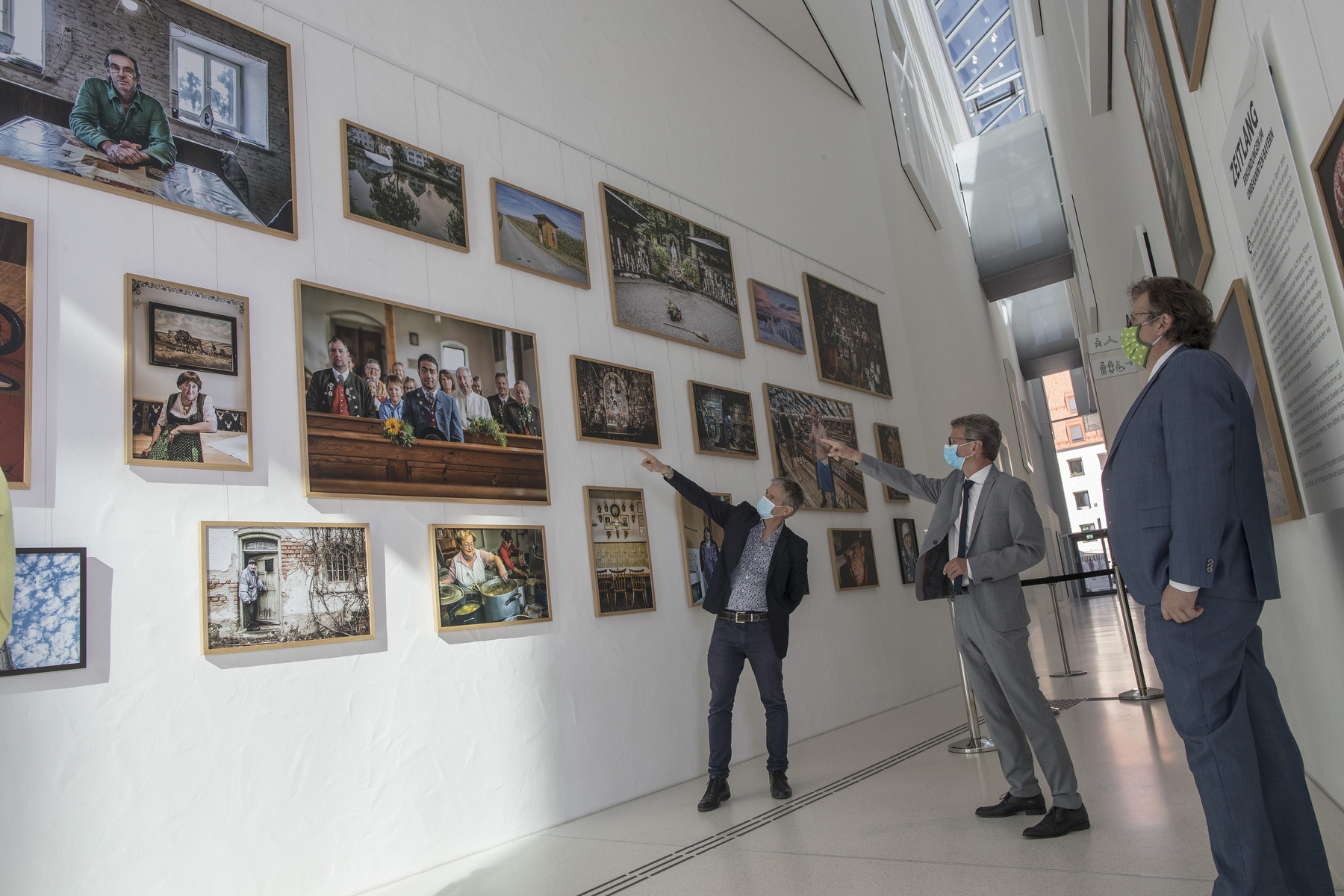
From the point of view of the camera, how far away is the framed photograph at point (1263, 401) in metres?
3.23

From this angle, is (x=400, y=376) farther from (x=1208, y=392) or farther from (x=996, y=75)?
(x=996, y=75)

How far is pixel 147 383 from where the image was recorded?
3.89 meters

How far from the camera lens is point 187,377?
4.01 m

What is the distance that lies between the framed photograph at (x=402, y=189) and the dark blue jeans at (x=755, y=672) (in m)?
2.92

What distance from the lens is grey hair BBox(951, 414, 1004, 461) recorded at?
4324mm

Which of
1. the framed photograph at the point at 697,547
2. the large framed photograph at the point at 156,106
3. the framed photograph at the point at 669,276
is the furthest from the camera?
the framed photograph at the point at 669,276

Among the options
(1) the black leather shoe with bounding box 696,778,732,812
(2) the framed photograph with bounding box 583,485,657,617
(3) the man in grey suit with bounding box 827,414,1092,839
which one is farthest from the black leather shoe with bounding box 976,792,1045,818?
(2) the framed photograph with bounding box 583,485,657,617

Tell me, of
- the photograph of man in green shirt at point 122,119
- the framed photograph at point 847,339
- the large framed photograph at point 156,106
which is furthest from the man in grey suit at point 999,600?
the framed photograph at point 847,339

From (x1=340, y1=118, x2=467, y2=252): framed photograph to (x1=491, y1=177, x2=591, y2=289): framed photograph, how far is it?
0.28 m

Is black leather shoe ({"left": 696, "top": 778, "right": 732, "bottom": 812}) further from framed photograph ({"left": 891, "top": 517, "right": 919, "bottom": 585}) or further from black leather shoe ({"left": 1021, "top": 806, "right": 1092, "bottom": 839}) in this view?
framed photograph ({"left": 891, "top": 517, "right": 919, "bottom": 585})

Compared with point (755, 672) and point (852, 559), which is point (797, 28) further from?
point (755, 672)

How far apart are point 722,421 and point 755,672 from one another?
2337 millimetres

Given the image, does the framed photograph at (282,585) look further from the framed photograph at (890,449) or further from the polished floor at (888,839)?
the framed photograph at (890,449)

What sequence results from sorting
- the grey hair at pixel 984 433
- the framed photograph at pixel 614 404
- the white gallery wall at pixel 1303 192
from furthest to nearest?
the framed photograph at pixel 614 404
the grey hair at pixel 984 433
the white gallery wall at pixel 1303 192
